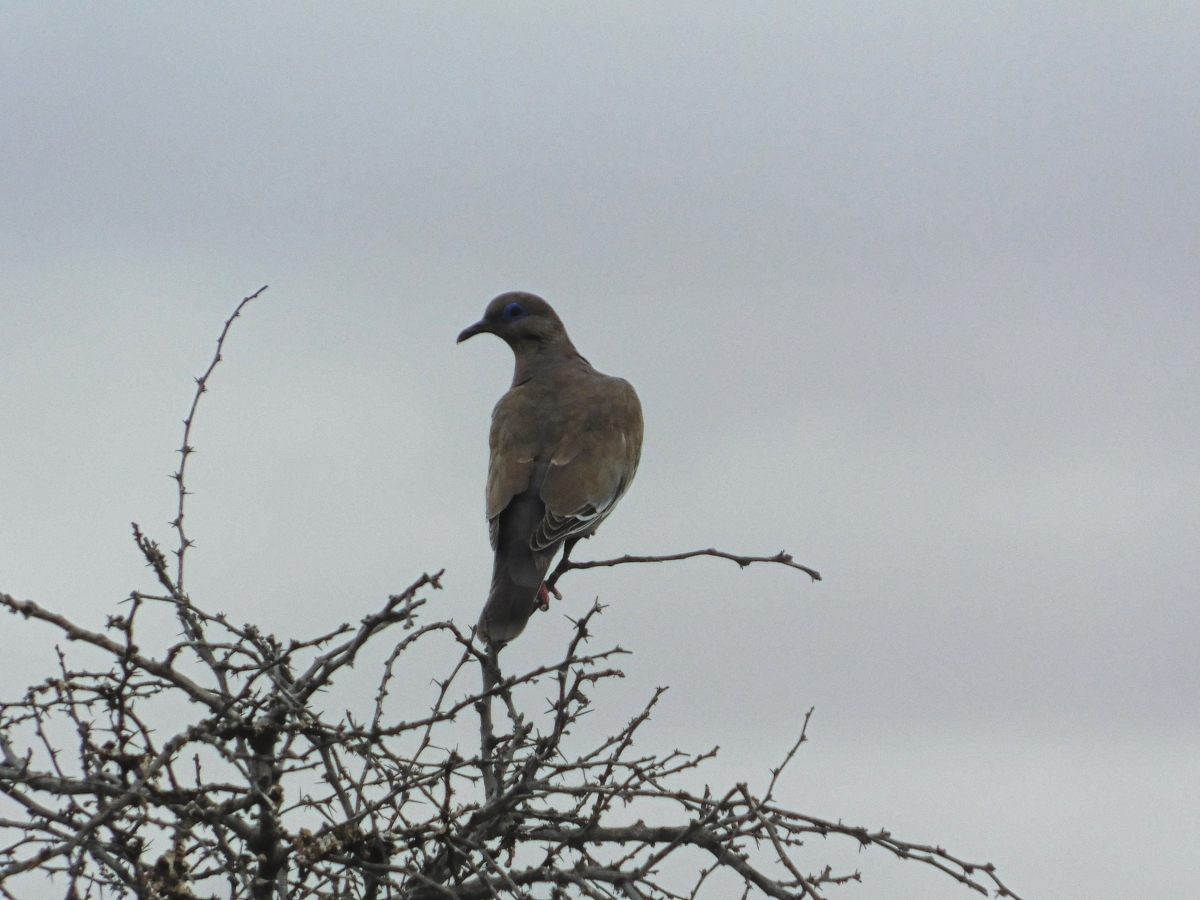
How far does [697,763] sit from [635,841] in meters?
0.34

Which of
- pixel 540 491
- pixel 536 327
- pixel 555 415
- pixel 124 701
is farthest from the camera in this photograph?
pixel 536 327

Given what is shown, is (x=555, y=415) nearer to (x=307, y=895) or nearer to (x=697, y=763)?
(x=697, y=763)

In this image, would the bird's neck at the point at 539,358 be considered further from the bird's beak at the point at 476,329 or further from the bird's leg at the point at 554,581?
the bird's leg at the point at 554,581

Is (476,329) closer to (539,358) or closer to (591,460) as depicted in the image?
(539,358)

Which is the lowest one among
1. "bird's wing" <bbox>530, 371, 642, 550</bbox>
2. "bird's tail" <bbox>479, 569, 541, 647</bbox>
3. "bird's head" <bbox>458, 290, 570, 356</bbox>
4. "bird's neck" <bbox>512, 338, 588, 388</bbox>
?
"bird's tail" <bbox>479, 569, 541, 647</bbox>

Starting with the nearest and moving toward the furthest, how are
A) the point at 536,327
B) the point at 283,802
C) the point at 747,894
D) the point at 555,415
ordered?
the point at 283,802 → the point at 747,894 → the point at 555,415 → the point at 536,327

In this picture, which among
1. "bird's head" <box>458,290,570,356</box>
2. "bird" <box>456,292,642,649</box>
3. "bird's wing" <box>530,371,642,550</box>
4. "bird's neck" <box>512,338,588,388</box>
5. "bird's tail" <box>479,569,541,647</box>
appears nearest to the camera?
"bird's tail" <box>479,569,541,647</box>

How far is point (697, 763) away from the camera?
13.2 feet

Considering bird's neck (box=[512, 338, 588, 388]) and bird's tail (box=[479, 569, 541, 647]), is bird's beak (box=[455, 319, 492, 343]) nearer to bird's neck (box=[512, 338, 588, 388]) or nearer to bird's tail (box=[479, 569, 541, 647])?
bird's neck (box=[512, 338, 588, 388])

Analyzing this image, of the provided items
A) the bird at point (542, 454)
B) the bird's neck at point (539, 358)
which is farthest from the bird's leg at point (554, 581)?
the bird's neck at point (539, 358)

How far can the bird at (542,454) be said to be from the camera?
572cm

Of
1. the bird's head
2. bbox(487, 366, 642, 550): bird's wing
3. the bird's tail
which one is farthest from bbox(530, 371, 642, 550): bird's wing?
the bird's head

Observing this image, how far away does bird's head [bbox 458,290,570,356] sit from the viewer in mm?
7570

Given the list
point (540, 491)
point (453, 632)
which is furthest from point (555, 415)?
point (453, 632)
